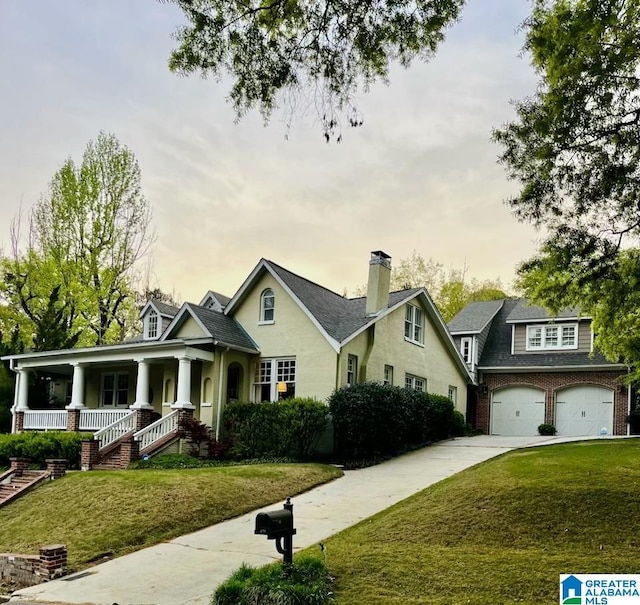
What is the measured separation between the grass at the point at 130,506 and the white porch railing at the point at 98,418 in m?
5.75

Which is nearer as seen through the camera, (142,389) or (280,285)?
(142,389)

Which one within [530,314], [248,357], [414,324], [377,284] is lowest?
[248,357]

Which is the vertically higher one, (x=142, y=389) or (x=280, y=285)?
(x=280, y=285)

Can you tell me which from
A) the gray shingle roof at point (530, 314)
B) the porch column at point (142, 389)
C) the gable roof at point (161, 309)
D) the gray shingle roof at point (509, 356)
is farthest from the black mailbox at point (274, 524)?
the gray shingle roof at point (530, 314)

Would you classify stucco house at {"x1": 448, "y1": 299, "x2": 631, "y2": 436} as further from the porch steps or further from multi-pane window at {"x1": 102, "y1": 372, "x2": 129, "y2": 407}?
the porch steps

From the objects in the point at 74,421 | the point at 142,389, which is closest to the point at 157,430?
the point at 142,389

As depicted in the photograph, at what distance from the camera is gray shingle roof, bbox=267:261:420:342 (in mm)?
21922

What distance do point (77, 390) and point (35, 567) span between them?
1382 cm

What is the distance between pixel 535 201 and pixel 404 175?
662 centimetres

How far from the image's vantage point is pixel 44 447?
64.3 ft

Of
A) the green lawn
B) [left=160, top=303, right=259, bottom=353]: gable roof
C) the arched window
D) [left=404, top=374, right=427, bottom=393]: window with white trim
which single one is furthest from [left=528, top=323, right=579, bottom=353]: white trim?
the green lawn

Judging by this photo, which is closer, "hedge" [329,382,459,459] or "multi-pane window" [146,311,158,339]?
"hedge" [329,382,459,459]

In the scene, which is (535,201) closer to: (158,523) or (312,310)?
(158,523)

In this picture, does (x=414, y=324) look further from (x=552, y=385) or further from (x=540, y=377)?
(x=552, y=385)
